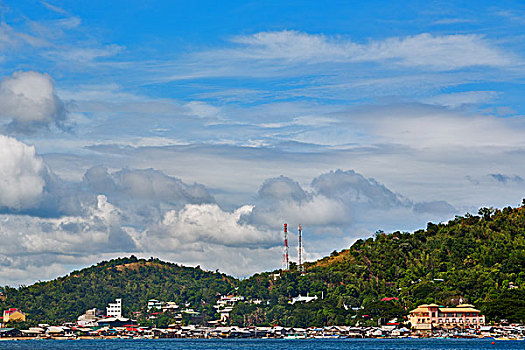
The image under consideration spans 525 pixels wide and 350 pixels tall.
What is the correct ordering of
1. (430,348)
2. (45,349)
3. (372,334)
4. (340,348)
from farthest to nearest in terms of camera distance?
(372,334)
(45,349)
(340,348)
(430,348)

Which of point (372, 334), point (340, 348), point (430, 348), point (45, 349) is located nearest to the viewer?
point (430, 348)

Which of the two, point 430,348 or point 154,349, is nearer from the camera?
point 430,348

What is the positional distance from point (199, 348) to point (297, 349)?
2598 cm

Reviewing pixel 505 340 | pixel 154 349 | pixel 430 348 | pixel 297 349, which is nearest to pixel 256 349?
pixel 297 349

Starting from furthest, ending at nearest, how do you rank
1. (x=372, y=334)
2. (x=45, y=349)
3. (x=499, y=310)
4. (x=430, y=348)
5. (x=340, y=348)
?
(x=372, y=334)
(x=499, y=310)
(x=45, y=349)
(x=340, y=348)
(x=430, y=348)

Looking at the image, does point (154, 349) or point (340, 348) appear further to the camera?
point (154, 349)

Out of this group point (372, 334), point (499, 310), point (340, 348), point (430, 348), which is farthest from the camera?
point (372, 334)

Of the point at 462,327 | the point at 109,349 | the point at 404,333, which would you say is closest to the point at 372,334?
the point at 404,333

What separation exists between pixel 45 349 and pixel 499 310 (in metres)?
105

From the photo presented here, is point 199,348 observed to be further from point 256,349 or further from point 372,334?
point 372,334

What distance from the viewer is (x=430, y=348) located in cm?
14712

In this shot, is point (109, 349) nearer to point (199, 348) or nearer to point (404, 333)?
point (199, 348)

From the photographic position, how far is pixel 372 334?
199000 mm

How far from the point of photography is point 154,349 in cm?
17700
